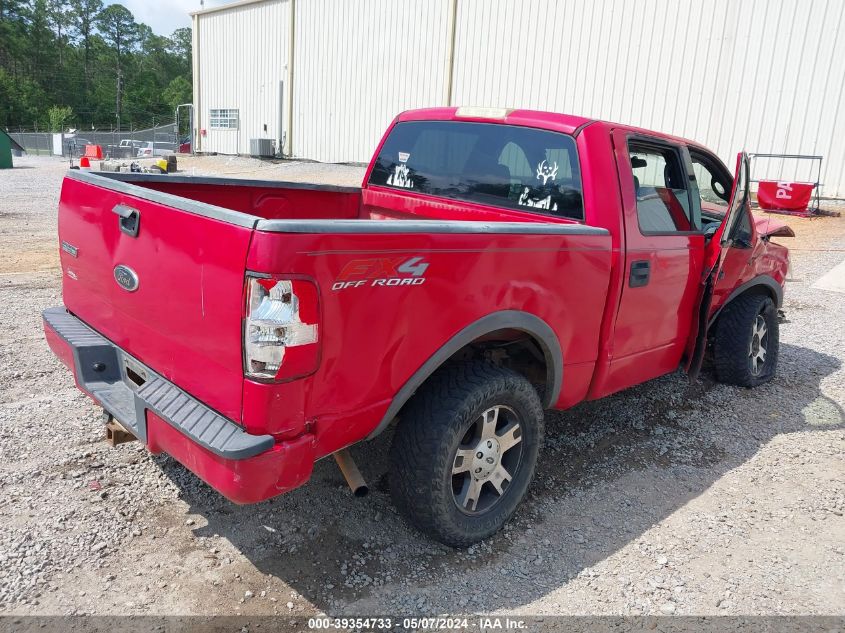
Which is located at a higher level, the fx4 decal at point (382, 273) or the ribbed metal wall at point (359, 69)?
the ribbed metal wall at point (359, 69)

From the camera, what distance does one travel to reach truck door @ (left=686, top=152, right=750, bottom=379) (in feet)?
12.2

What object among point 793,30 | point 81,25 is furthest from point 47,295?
point 81,25

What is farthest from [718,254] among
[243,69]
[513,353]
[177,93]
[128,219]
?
[177,93]

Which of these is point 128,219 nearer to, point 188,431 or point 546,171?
point 188,431

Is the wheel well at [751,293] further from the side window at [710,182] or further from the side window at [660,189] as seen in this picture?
the side window at [660,189]

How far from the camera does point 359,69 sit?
24.8 meters

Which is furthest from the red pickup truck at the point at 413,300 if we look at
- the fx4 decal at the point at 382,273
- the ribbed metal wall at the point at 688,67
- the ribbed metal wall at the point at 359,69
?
the ribbed metal wall at the point at 359,69

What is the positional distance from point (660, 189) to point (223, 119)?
31.8m

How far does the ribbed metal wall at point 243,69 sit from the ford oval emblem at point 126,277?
27378 millimetres

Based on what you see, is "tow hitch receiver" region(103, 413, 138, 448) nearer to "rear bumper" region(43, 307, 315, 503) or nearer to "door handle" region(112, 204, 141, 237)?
"rear bumper" region(43, 307, 315, 503)

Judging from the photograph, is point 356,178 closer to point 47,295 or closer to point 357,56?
point 357,56

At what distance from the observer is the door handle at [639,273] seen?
11.1 ft

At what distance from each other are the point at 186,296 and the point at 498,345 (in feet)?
4.99

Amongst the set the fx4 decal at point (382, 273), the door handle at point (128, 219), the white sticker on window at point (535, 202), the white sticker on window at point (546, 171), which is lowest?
the fx4 decal at point (382, 273)
